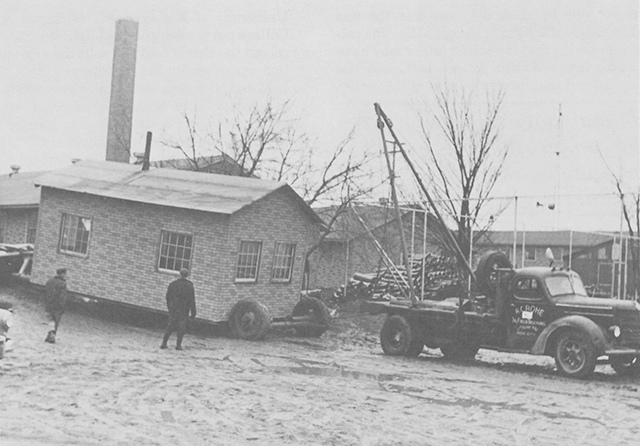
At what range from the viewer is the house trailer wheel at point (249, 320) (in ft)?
65.1

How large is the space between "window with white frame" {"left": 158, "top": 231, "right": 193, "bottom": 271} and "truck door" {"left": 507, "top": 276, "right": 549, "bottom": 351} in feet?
27.0

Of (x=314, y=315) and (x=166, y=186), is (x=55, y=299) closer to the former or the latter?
(x=166, y=186)

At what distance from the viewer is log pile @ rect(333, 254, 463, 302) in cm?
2902

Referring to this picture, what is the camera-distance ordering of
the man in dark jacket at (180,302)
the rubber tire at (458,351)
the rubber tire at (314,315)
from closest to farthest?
1. the man in dark jacket at (180,302)
2. the rubber tire at (458,351)
3. the rubber tire at (314,315)

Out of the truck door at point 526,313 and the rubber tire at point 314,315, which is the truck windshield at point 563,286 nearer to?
the truck door at point 526,313

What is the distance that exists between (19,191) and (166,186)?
589 inches

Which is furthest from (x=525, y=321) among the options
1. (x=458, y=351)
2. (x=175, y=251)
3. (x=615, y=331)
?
(x=175, y=251)

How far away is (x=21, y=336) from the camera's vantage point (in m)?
17.0

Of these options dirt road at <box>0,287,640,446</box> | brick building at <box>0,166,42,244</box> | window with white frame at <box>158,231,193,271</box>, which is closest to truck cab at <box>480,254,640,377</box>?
dirt road at <box>0,287,640,446</box>

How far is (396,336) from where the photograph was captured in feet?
62.1

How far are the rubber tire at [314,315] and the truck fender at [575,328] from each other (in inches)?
282

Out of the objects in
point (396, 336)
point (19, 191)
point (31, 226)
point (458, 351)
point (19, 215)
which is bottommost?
point (458, 351)

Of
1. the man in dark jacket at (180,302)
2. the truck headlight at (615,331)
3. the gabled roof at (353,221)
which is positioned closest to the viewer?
the truck headlight at (615,331)

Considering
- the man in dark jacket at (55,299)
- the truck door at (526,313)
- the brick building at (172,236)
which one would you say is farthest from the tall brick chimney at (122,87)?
the truck door at (526,313)
